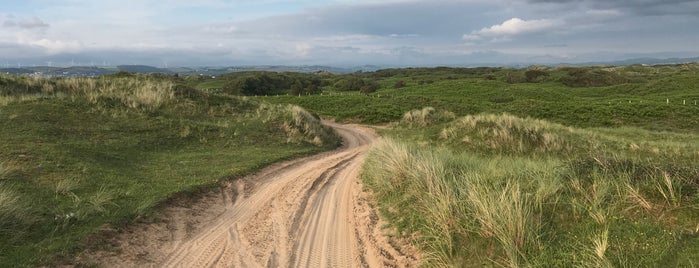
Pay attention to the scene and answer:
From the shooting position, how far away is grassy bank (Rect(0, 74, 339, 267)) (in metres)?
7.34

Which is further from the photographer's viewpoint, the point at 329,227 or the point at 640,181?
the point at 329,227

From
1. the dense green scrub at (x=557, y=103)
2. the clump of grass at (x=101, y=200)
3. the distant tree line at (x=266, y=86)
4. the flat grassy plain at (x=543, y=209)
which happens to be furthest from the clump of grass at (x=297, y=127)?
the distant tree line at (x=266, y=86)

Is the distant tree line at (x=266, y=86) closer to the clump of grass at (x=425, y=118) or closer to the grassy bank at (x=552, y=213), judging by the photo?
the clump of grass at (x=425, y=118)

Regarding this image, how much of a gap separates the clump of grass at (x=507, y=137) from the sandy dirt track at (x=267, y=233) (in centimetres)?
911

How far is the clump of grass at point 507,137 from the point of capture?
1852 centimetres

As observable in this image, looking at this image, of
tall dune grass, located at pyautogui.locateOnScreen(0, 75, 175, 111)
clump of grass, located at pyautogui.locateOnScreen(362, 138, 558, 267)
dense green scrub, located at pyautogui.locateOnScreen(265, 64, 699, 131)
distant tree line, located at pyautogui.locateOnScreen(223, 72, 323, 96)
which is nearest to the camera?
clump of grass, located at pyautogui.locateOnScreen(362, 138, 558, 267)

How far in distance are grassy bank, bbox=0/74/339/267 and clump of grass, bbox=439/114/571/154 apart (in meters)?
6.74

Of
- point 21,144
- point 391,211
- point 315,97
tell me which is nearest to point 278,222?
point 391,211

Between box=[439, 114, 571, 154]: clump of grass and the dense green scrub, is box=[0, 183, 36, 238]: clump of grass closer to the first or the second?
box=[439, 114, 571, 154]: clump of grass

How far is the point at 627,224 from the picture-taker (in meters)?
5.50

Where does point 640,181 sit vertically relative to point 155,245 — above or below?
above

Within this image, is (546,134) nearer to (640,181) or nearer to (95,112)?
(640,181)

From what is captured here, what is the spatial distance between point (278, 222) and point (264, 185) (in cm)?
355

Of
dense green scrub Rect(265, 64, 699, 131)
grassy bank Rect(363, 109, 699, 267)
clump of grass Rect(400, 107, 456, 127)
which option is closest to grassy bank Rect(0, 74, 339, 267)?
grassy bank Rect(363, 109, 699, 267)
